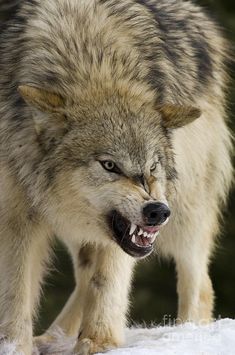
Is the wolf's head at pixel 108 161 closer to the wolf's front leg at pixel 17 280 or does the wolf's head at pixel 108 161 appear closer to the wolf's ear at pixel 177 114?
the wolf's ear at pixel 177 114

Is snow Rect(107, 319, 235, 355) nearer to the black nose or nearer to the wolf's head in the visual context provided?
the wolf's head

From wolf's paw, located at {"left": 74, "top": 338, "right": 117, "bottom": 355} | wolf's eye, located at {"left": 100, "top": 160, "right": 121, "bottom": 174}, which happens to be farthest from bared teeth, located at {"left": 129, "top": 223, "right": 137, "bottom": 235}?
wolf's paw, located at {"left": 74, "top": 338, "right": 117, "bottom": 355}

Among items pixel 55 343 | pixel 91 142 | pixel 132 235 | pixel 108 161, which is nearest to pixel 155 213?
pixel 132 235

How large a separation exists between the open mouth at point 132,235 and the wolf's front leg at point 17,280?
1.86ft

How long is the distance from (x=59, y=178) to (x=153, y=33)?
1.17m

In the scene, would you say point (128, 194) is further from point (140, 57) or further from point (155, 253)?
point (155, 253)

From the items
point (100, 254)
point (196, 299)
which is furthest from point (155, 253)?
point (100, 254)

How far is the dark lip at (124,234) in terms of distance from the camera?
216 inches

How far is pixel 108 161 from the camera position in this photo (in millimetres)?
5438

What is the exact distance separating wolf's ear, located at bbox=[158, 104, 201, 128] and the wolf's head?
0.09 feet

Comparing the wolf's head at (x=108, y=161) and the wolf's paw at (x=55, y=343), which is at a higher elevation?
the wolf's head at (x=108, y=161)

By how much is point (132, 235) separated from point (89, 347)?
86 centimetres

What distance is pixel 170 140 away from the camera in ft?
19.3

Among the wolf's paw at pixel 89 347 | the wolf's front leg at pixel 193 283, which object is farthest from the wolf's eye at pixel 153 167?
the wolf's front leg at pixel 193 283
